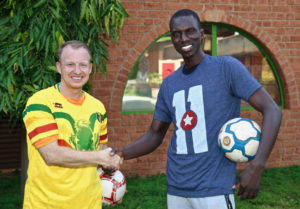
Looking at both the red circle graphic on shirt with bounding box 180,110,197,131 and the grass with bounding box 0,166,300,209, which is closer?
the red circle graphic on shirt with bounding box 180,110,197,131

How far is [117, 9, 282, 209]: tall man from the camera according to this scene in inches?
112

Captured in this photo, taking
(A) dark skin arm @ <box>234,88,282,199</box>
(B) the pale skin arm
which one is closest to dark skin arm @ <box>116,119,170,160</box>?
(B) the pale skin arm

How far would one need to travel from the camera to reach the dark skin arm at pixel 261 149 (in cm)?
247

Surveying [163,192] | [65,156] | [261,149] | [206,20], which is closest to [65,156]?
[65,156]

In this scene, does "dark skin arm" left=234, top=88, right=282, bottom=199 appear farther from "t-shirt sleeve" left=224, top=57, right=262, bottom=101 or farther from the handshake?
the handshake

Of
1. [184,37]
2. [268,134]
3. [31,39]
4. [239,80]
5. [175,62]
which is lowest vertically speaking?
[268,134]

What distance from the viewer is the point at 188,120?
2982 millimetres

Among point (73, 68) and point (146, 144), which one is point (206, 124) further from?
point (73, 68)

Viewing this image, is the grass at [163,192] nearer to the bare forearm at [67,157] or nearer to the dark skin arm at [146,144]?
the dark skin arm at [146,144]

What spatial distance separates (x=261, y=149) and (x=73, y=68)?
157 centimetres

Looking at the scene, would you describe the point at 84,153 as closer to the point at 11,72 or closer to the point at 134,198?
the point at 11,72

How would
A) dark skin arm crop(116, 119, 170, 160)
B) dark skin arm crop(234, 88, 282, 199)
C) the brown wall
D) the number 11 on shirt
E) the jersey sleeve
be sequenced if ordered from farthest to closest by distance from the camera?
1. the brown wall
2. dark skin arm crop(116, 119, 170, 160)
3. the number 11 on shirt
4. the jersey sleeve
5. dark skin arm crop(234, 88, 282, 199)

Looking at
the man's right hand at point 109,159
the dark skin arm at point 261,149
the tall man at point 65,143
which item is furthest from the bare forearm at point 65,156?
the dark skin arm at point 261,149

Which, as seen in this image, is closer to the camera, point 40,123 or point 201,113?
point 40,123
